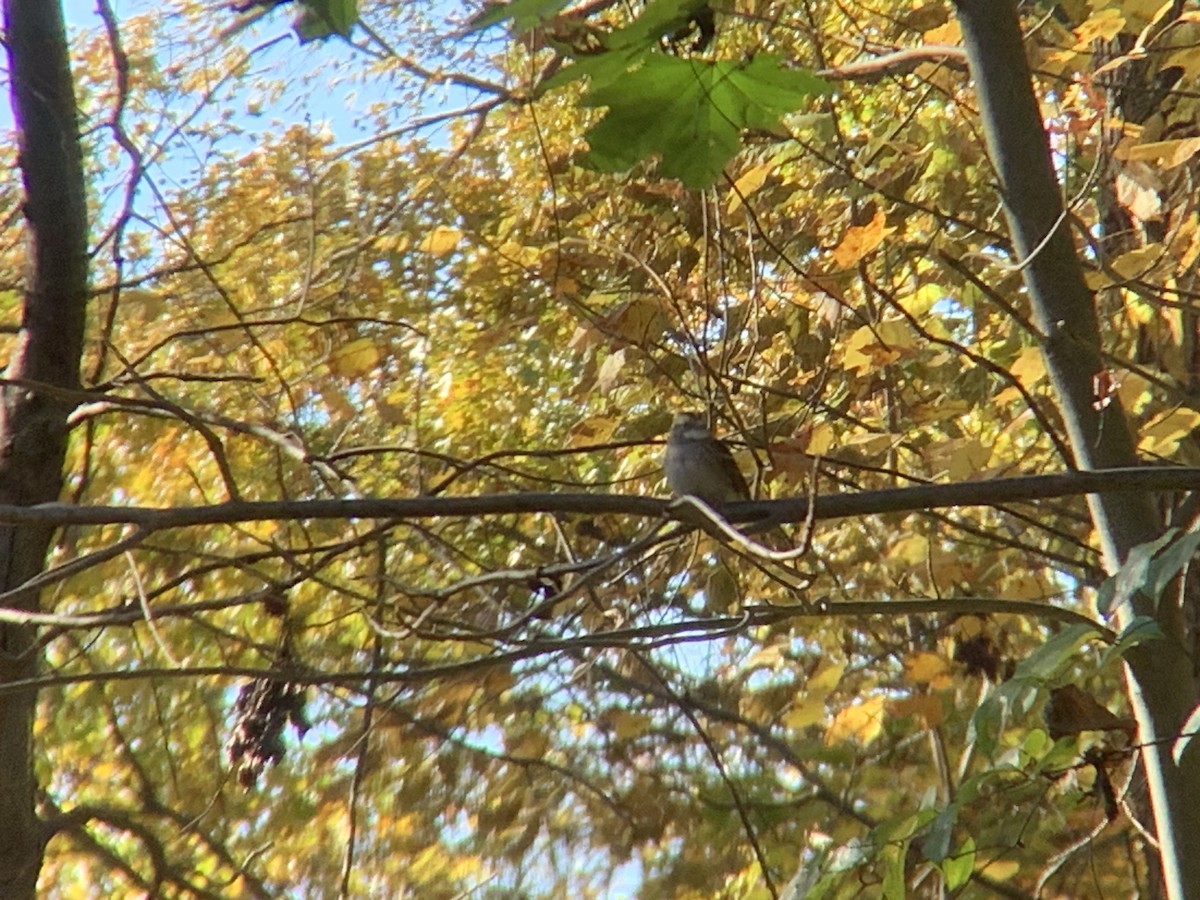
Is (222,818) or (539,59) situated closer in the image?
(539,59)

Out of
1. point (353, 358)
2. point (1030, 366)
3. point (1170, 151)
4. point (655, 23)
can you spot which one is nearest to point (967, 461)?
point (1030, 366)

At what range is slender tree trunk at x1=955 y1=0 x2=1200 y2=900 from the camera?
2604 mm

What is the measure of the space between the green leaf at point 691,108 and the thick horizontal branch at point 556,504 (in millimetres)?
857

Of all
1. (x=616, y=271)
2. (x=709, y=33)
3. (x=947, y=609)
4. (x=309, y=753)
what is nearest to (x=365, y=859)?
(x=309, y=753)

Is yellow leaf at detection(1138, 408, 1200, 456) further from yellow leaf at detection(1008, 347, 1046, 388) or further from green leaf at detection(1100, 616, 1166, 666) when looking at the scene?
green leaf at detection(1100, 616, 1166, 666)

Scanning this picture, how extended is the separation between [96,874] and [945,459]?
4448 millimetres

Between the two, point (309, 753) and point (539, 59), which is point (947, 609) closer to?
point (539, 59)

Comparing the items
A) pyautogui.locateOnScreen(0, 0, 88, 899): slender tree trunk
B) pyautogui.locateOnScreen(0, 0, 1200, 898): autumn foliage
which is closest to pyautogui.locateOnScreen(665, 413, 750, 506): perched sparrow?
pyautogui.locateOnScreen(0, 0, 1200, 898): autumn foliage

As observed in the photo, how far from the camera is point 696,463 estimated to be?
13.7 ft

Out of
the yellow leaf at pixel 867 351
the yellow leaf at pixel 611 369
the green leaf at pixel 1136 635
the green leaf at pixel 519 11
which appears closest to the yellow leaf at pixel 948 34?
the yellow leaf at pixel 867 351

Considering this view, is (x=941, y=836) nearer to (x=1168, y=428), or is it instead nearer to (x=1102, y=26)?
(x=1168, y=428)

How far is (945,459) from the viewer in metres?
3.15

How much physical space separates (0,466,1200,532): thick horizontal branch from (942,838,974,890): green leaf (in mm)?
589

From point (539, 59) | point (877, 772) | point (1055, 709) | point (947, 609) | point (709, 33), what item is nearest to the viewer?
point (709, 33)
